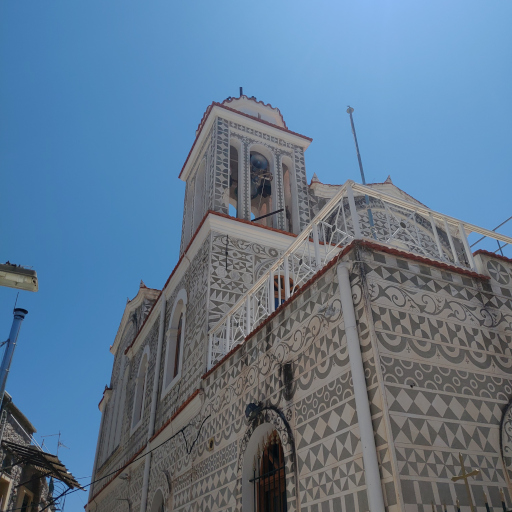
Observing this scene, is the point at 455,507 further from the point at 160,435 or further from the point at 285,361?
the point at 160,435

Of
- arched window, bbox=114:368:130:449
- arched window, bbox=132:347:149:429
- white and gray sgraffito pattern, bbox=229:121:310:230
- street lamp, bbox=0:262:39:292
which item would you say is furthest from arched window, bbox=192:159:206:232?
arched window, bbox=114:368:130:449

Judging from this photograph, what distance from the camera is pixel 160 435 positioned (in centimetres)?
869

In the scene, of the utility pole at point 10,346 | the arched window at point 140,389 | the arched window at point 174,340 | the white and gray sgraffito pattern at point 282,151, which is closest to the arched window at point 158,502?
the arched window at point 174,340

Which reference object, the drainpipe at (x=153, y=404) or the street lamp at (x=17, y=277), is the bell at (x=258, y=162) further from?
the street lamp at (x=17, y=277)

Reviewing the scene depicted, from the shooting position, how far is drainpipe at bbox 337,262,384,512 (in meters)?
3.18

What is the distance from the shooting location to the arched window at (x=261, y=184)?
11.3m

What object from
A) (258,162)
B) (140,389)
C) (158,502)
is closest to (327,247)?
(258,162)

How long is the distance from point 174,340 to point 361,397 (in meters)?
6.90

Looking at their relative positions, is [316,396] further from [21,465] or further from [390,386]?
[21,465]

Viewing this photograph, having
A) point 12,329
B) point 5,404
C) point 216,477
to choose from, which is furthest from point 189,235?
point 5,404

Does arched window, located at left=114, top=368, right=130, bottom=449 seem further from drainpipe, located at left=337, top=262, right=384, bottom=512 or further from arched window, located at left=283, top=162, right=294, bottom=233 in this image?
drainpipe, located at left=337, top=262, right=384, bottom=512

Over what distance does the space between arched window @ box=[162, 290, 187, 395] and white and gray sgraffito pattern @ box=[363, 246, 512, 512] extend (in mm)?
5929

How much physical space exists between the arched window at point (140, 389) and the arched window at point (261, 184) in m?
4.54

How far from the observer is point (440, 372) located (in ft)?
12.7
